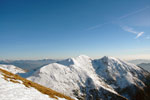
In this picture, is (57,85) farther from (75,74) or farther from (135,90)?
(135,90)

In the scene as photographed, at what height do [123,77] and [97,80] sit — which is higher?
[123,77]

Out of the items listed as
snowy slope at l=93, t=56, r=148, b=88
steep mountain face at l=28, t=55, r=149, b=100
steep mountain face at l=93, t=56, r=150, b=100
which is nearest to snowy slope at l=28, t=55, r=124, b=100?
steep mountain face at l=28, t=55, r=149, b=100

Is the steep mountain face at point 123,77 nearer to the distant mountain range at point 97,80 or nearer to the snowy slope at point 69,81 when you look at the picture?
the distant mountain range at point 97,80

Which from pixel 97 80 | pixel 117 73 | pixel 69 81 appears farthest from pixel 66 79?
pixel 117 73

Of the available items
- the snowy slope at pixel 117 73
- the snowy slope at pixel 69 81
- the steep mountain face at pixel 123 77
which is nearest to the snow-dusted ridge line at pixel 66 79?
the snowy slope at pixel 69 81

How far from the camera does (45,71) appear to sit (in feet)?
354

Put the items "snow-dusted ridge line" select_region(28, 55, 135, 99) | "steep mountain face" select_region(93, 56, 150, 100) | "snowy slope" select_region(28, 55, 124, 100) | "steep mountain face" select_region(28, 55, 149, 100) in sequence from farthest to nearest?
"steep mountain face" select_region(93, 56, 150, 100), "steep mountain face" select_region(28, 55, 149, 100), "snow-dusted ridge line" select_region(28, 55, 135, 99), "snowy slope" select_region(28, 55, 124, 100)

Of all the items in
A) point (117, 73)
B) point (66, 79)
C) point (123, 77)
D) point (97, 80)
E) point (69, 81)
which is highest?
point (117, 73)

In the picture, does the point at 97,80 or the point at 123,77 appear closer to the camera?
the point at 97,80

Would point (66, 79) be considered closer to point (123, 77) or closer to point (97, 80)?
point (97, 80)

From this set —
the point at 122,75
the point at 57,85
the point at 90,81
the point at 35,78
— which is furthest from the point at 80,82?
the point at 122,75

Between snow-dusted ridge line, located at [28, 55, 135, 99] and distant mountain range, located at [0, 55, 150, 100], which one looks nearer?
snow-dusted ridge line, located at [28, 55, 135, 99]

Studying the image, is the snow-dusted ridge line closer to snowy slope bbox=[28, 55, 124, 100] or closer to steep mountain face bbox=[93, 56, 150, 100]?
snowy slope bbox=[28, 55, 124, 100]

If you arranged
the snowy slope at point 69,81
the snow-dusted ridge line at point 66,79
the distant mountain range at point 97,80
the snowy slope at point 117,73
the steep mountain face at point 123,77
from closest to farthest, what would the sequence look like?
the snowy slope at point 69,81, the snow-dusted ridge line at point 66,79, the distant mountain range at point 97,80, the steep mountain face at point 123,77, the snowy slope at point 117,73
